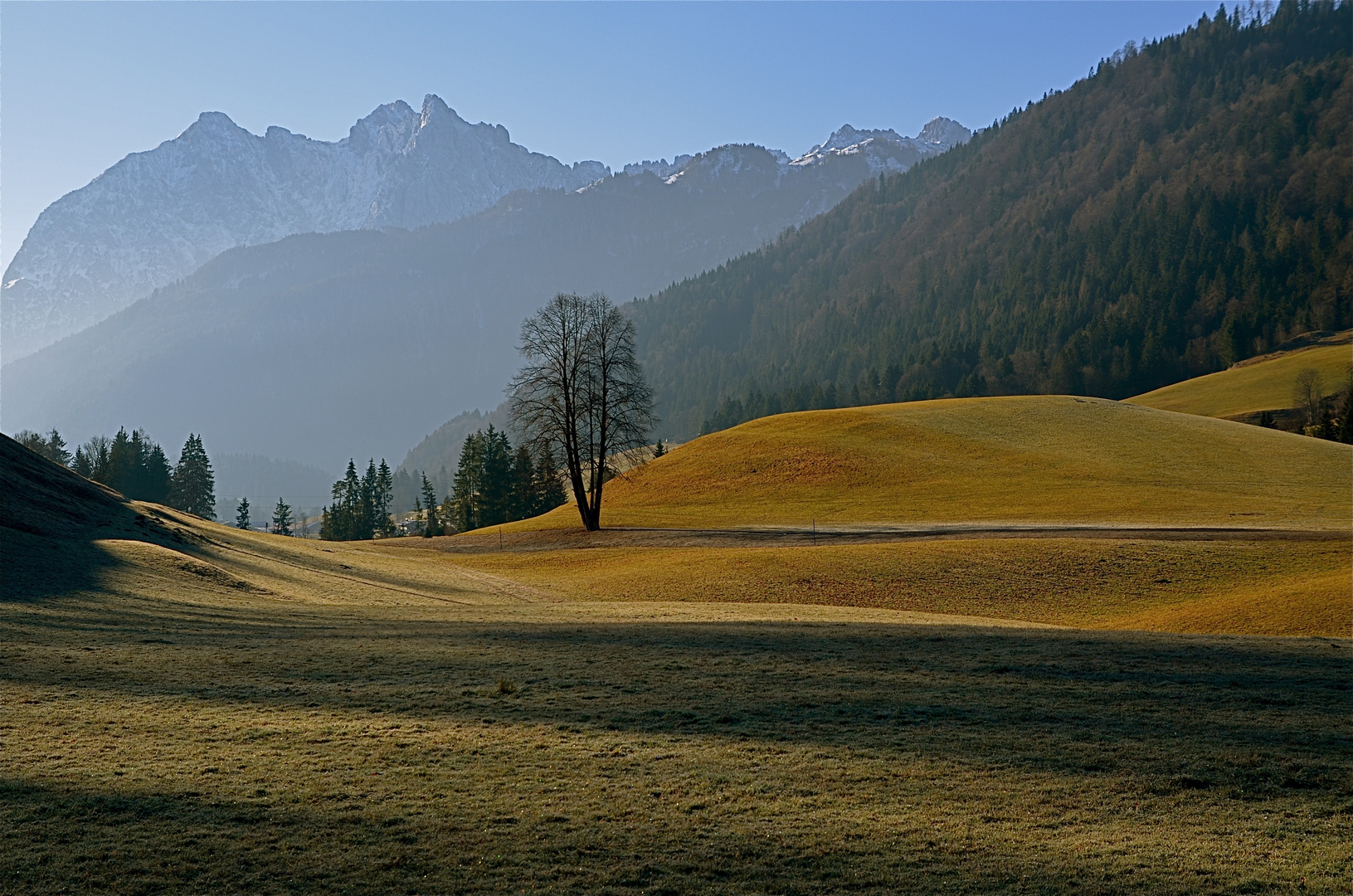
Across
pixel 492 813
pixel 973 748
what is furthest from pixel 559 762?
pixel 973 748

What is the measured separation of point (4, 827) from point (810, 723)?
357 inches

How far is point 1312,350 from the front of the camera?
164500 millimetres

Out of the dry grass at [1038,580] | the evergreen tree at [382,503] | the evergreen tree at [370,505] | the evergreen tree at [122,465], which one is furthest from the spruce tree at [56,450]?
the dry grass at [1038,580]

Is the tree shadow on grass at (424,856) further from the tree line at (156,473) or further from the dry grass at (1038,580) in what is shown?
the tree line at (156,473)

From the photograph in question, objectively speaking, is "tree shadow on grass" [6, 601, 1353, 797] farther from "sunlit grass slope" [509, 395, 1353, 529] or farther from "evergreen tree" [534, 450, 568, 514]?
"evergreen tree" [534, 450, 568, 514]

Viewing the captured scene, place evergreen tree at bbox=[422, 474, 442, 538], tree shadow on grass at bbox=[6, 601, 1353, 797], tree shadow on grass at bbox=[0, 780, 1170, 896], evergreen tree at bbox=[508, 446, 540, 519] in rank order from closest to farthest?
tree shadow on grass at bbox=[0, 780, 1170, 896], tree shadow on grass at bbox=[6, 601, 1353, 797], evergreen tree at bbox=[508, 446, 540, 519], evergreen tree at bbox=[422, 474, 442, 538]

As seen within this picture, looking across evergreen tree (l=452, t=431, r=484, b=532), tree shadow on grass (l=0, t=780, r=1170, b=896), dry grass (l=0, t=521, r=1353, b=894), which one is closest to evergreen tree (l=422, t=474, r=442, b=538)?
evergreen tree (l=452, t=431, r=484, b=532)

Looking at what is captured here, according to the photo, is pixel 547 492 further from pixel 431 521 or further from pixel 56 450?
pixel 56 450

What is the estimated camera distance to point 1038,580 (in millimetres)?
35938

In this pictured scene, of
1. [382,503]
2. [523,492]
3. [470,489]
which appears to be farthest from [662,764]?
[382,503]

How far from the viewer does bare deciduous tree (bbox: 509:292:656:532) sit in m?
57.4

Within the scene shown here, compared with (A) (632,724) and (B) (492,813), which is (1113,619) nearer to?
(A) (632,724)

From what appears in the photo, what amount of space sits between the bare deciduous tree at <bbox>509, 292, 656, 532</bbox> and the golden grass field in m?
31.9

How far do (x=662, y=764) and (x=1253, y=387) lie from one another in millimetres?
165234
